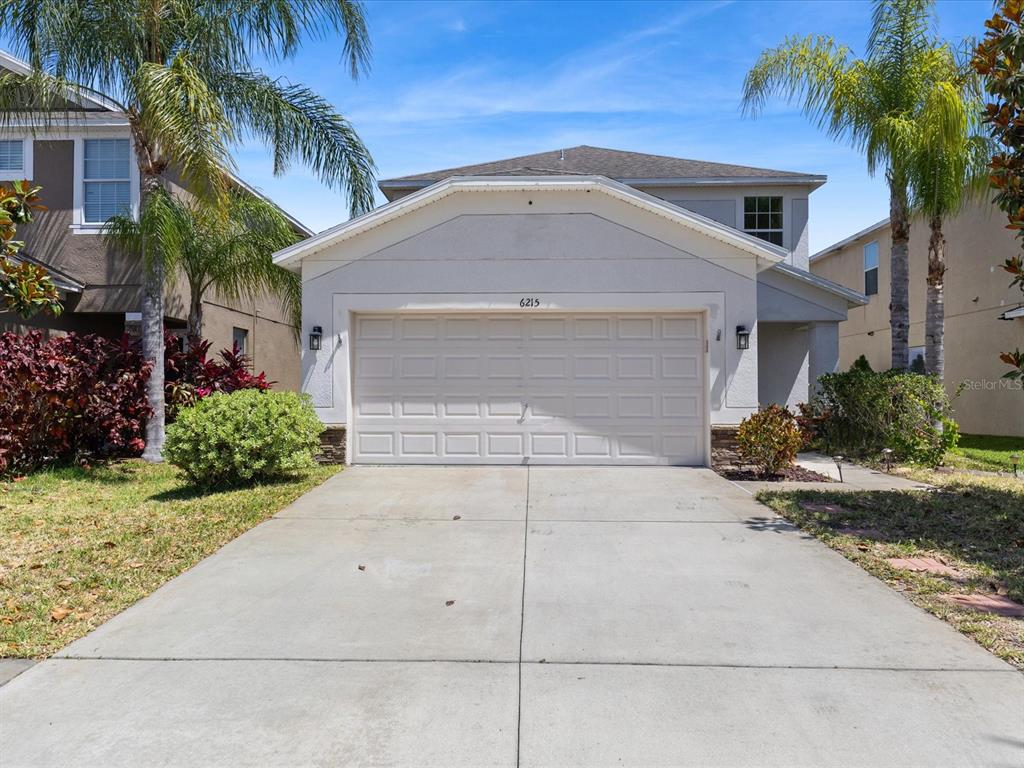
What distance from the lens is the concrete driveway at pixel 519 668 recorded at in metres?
3.29

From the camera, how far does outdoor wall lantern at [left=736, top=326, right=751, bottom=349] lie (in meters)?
10.9

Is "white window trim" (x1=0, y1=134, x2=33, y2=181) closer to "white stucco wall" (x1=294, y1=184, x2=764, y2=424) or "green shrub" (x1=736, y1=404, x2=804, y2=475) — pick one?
"white stucco wall" (x1=294, y1=184, x2=764, y2=424)

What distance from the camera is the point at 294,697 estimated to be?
3.74 meters

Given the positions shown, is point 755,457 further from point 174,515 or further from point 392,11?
point 392,11

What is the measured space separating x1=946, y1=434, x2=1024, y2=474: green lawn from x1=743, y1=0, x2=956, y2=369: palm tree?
1993 mm

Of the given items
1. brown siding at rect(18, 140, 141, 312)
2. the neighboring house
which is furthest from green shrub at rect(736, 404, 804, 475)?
brown siding at rect(18, 140, 141, 312)

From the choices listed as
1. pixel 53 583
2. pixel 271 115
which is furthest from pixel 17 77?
pixel 53 583

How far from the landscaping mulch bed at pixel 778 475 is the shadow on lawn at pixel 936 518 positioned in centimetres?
101

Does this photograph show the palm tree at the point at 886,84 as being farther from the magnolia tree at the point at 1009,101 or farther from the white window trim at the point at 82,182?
the white window trim at the point at 82,182

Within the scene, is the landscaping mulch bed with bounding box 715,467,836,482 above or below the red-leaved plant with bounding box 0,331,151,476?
below

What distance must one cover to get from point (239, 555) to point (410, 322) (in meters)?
5.64

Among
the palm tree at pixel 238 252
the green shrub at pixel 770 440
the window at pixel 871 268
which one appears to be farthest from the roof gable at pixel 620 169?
the green shrub at pixel 770 440

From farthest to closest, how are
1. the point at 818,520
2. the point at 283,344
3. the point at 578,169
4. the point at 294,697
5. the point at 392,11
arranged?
the point at 283,344 → the point at 578,169 → the point at 392,11 → the point at 818,520 → the point at 294,697

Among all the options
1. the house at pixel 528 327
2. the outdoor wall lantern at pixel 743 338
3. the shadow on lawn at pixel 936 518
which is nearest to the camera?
the shadow on lawn at pixel 936 518
